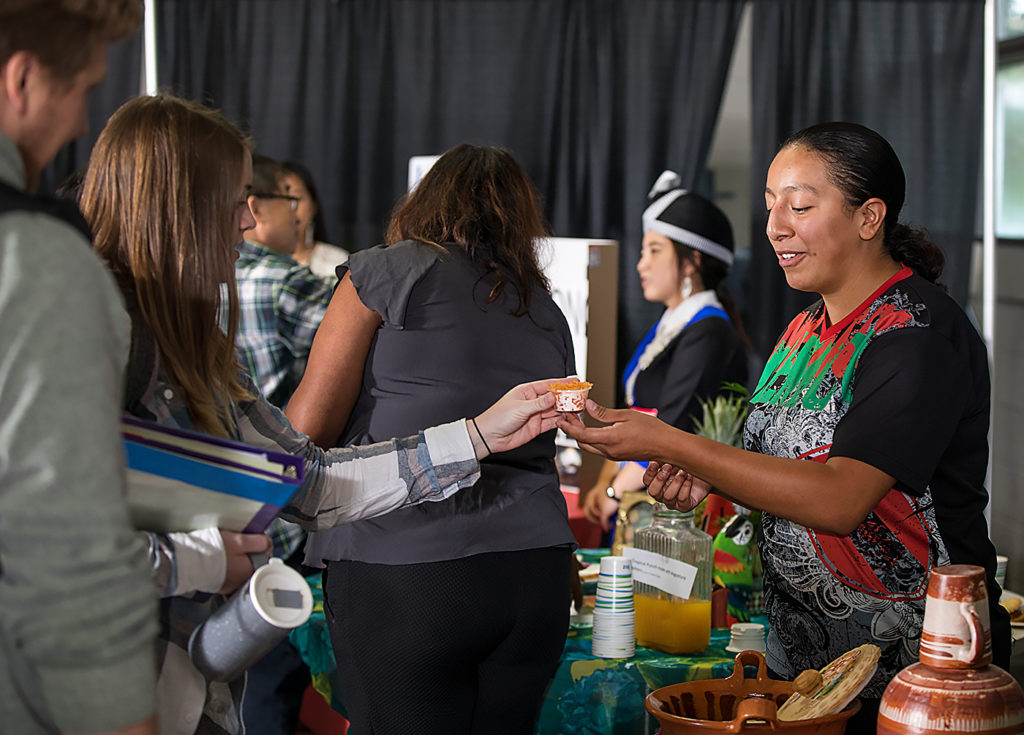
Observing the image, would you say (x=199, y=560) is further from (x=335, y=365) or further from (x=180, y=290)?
(x=335, y=365)

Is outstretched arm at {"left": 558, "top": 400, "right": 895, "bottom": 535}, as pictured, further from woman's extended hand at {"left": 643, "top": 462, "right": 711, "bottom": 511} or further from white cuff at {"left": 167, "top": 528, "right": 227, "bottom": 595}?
white cuff at {"left": 167, "top": 528, "right": 227, "bottom": 595}

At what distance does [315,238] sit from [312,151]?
0.49m

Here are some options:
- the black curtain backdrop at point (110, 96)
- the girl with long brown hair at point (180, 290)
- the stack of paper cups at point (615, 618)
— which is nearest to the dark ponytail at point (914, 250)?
the stack of paper cups at point (615, 618)

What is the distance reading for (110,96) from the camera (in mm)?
4324

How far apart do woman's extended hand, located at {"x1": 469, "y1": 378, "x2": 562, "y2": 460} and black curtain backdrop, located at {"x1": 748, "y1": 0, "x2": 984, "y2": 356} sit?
2.76m

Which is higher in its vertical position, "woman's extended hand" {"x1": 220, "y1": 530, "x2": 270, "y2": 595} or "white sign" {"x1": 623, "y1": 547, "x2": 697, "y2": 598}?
"woman's extended hand" {"x1": 220, "y1": 530, "x2": 270, "y2": 595}

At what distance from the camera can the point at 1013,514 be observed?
4.15 m

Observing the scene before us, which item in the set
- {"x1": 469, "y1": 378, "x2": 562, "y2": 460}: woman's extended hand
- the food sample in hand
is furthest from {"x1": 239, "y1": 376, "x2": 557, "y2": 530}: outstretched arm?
the food sample in hand

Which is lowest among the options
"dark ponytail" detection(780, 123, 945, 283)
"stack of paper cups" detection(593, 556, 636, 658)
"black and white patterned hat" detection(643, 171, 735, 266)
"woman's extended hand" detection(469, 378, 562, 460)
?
"stack of paper cups" detection(593, 556, 636, 658)

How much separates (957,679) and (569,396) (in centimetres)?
69

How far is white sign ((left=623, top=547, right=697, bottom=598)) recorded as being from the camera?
6.50ft

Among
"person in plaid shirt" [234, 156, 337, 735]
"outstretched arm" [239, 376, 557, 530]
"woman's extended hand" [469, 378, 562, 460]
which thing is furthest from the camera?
"person in plaid shirt" [234, 156, 337, 735]

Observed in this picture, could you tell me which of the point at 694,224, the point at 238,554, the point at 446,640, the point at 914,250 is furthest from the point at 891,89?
the point at 238,554

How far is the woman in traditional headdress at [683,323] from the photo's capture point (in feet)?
10.4
